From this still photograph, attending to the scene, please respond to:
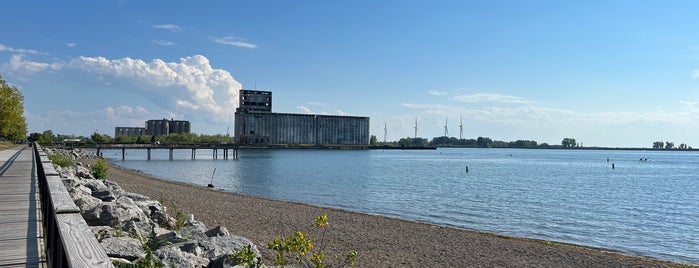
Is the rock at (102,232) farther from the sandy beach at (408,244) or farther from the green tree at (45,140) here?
the green tree at (45,140)

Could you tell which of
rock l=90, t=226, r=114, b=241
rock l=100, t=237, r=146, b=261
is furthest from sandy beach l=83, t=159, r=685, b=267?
rock l=100, t=237, r=146, b=261

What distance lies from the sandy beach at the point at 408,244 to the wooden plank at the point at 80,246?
30.7ft

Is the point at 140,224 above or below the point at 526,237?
above

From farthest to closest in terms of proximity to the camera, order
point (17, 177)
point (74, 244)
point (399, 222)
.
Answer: point (399, 222), point (17, 177), point (74, 244)

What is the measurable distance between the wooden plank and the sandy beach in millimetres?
9365

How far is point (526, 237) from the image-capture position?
23.0m

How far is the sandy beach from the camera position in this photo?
16.1m

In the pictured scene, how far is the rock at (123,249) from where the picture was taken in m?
7.37

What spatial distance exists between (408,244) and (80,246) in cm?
1577

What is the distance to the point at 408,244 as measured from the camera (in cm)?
1844


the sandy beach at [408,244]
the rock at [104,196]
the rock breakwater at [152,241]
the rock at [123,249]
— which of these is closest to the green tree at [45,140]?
the sandy beach at [408,244]

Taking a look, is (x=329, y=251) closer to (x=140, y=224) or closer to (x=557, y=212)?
(x=140, y=224)

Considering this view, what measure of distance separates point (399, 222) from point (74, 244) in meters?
21.7

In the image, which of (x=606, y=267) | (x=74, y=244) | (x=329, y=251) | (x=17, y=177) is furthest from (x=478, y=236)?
(x=74, y=244)
